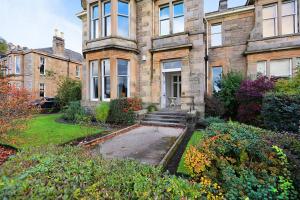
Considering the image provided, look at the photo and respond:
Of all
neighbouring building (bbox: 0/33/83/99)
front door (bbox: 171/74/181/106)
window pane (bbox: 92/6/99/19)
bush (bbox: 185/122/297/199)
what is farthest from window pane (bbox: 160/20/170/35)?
neighbouring building (bbox: 0/33/83/99)

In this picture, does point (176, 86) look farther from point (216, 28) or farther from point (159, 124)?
point (216, 28)

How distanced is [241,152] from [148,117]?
8136mm

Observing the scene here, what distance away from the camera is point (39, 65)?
25484mm

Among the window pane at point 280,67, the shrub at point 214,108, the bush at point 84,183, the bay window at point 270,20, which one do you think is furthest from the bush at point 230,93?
the bush at point 84,183

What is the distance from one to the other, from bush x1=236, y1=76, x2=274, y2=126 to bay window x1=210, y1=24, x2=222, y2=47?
632 cm

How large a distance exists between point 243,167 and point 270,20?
565 inches

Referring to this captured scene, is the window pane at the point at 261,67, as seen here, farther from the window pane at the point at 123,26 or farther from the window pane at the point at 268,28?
the window pane at the point at 123,26

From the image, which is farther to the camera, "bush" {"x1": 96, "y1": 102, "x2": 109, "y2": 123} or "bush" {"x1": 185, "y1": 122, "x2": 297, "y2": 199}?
"bush" {"x1": 96, "y1": 102, "x2": 109, "y2": 123}

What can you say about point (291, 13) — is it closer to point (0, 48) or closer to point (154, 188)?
point (154, 188)

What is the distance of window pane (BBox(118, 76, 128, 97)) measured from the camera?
12477 mm

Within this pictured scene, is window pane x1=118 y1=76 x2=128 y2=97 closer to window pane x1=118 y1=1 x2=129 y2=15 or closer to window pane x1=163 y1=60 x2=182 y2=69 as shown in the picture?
window pane x1=163 y1=60 x2=182 y2=69

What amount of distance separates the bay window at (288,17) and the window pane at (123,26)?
38.6ft

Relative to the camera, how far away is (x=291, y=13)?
41.1ft

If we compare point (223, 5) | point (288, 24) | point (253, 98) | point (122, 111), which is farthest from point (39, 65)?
point (288, 24)
